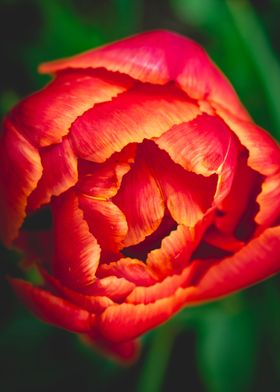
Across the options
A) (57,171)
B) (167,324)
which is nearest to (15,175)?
(57,171)

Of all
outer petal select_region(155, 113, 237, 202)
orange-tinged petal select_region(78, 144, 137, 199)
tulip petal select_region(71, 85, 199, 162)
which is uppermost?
tulip petal select_region(71, 85, 199, 162)

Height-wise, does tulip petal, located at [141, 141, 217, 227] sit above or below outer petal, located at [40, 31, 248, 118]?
below

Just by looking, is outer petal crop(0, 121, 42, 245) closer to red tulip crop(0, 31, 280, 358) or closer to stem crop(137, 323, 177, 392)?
red tulip crop(0, 31, 280, 358)

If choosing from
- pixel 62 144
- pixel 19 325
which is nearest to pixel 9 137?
pixel 62 144

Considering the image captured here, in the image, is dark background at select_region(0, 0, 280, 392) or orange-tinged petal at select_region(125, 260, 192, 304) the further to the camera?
dark background at select_region(0, 0, 280, 392)

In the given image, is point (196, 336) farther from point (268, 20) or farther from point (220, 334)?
point (268, 20)

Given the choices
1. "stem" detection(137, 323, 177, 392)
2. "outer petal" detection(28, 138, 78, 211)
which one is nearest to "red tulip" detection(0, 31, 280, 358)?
"outer petal" detection(28, 138, 78, 211)
